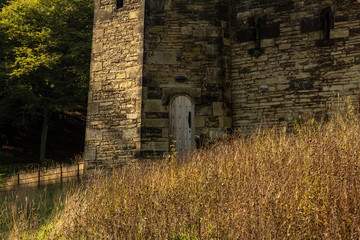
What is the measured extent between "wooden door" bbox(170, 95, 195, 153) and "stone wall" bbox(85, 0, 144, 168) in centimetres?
96

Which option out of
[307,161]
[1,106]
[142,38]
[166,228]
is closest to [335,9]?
[142,38]

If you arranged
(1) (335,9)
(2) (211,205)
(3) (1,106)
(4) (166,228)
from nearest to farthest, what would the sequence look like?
(4) (166,228) < (2) (211,205) < (1) (335,9) < (3) (1,106)

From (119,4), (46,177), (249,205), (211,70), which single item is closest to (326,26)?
(211,70)

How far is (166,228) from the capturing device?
3734 millimetres

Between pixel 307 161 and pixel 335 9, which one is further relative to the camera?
pixel 335 9

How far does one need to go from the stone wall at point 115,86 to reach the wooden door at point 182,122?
96 cm

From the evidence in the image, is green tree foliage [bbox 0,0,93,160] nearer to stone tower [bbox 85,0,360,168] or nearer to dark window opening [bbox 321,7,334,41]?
stone tower [bbox 85,0,360,168]

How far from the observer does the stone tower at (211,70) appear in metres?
9.23

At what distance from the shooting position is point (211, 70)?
974cm

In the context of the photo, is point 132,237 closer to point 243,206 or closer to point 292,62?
point 243,206

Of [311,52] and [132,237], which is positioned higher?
[311,52]

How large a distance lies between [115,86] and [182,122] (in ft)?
7.51

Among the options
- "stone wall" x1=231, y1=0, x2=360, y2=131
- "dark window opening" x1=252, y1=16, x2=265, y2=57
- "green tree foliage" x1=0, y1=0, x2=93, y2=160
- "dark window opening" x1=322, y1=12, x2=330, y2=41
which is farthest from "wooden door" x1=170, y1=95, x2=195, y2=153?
"green tree foliage" x1=0, y1=0, x2=93, y2=160

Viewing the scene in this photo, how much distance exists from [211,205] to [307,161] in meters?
1.63
